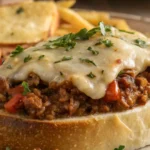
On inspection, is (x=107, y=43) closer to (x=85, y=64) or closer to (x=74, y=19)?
(x=85, y=64)

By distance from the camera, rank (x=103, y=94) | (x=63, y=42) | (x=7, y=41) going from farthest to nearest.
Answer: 1. (x=7, y=41)
2. (x=63, y=42)
3. (x=103, y=94)

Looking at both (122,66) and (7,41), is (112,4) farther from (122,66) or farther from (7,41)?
(122,66)

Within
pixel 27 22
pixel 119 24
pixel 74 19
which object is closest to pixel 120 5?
pixel 119 24

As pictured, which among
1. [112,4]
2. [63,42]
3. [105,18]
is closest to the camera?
[63,42]

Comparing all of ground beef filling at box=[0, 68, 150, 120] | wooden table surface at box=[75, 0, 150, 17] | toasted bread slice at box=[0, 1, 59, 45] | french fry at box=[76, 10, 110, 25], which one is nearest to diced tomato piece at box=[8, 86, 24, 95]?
ground beef filling at box=[0, 68, 150, 120]

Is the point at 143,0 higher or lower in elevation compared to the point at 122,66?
lower

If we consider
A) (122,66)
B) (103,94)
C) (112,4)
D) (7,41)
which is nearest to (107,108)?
(103,94)
